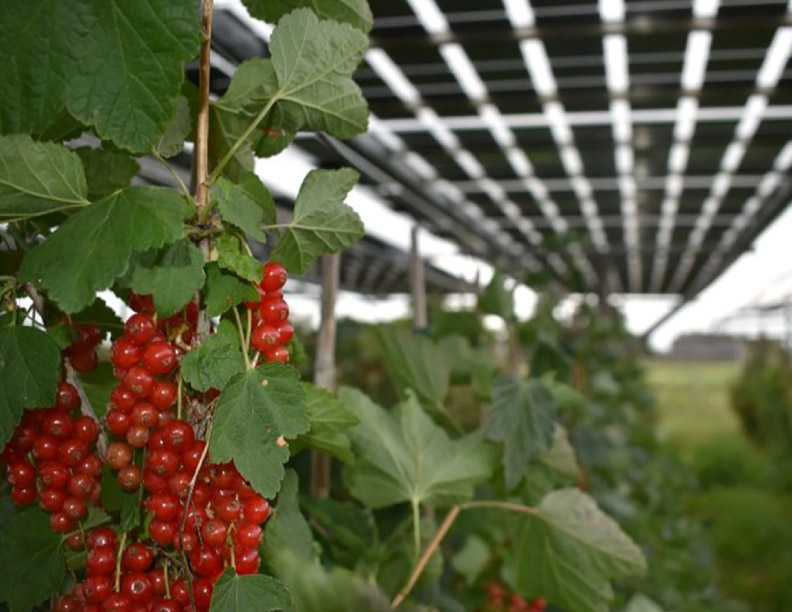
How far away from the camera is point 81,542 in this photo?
58cm

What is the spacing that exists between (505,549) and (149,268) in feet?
3.94

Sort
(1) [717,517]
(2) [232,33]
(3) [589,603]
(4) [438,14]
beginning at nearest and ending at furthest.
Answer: (3) [589,603] < (2) [232,33] < (4) [438,14] < (1) [717,517]

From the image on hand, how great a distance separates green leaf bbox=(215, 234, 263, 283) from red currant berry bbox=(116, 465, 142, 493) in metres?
0.12

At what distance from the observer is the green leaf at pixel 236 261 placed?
0.54m

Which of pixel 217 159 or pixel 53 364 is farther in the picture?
pixel 217 159

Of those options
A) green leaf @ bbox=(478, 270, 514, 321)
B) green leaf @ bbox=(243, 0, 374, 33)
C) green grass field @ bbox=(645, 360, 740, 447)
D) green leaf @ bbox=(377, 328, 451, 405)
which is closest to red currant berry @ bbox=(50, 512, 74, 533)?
green leaf @ bbox=(243, 0, 374, 33)

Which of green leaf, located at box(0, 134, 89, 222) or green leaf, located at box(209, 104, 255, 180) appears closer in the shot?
green leaf, located at box(0, 134, 89, 222)

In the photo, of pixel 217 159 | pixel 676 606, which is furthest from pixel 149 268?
pixel 676 606

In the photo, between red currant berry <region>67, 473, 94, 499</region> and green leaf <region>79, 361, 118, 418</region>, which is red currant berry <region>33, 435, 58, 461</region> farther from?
green leaf <region>79, 361, 118, 418</region>

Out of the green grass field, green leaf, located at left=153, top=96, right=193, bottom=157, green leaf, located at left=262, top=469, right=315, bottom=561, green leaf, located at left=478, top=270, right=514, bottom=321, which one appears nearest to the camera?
green leaf, located at left=153, top=96, right=193, bottom=157

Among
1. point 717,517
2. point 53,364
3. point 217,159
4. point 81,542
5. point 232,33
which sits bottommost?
point 717,517

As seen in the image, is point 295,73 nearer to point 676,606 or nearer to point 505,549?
point 505,549

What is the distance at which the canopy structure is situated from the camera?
206cm

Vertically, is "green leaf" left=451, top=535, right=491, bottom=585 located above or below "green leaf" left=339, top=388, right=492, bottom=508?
below
